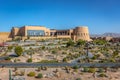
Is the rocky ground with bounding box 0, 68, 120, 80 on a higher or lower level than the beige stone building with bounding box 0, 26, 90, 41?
lower

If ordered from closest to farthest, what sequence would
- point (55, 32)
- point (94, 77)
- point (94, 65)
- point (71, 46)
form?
1. point (94, 77)
2. point (94, 65)
3. point (71, 46)
4. point (55, 32)

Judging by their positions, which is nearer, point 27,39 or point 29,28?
point 27,39

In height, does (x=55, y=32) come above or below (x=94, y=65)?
above

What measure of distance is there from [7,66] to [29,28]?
163ft

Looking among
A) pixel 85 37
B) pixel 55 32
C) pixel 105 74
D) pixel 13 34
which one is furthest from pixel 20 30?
pixel 105 74

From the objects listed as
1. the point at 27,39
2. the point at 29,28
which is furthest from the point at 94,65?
the point at 29,28

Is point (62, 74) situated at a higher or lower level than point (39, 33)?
lower

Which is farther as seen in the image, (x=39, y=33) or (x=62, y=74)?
(x=39, y=33)

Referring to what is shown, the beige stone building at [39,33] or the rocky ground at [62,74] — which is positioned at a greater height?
the beige stone building at [39,33]

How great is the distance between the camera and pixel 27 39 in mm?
73000

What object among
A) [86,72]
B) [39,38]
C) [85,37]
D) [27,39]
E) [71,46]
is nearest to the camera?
[86,72]

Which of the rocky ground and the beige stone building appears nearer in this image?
the rocky ground

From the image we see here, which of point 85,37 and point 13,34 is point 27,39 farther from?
point 85,37

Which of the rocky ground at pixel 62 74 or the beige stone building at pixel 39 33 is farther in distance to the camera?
the beige stone building at pixel 39 33
